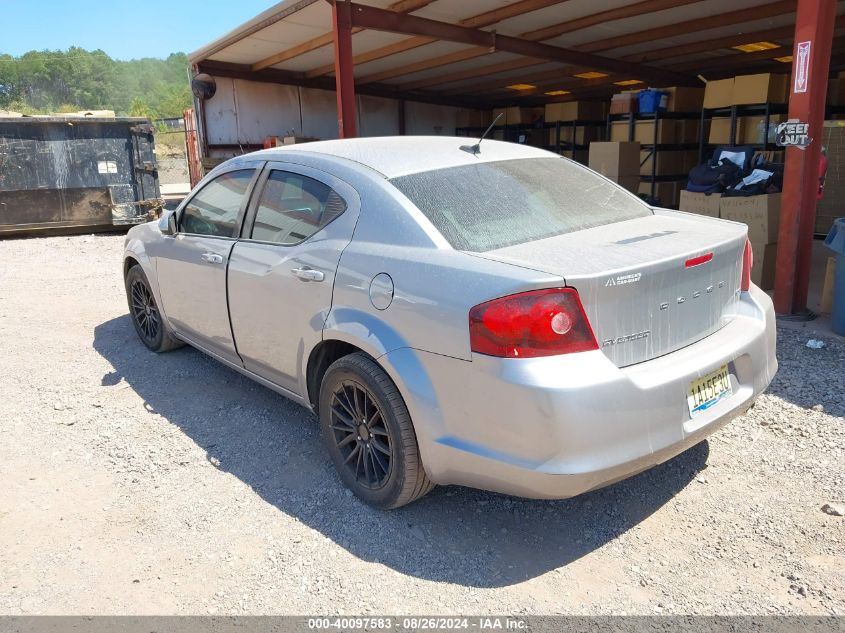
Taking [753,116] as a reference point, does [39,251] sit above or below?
below

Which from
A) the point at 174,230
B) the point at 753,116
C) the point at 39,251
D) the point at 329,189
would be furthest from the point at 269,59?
the point at 329,189

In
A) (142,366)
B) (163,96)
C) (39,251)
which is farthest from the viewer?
(163,96)

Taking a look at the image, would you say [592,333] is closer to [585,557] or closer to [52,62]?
[585,557]

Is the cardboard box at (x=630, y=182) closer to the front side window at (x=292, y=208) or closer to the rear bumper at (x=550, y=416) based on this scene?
the front side window at (x=292, y=208)

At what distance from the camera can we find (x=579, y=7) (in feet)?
28.2

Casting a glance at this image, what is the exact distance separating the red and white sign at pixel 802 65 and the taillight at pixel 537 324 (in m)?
4.28

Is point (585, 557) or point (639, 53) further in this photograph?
point (639, 53)

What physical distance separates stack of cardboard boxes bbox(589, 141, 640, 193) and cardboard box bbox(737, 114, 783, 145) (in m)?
1.47

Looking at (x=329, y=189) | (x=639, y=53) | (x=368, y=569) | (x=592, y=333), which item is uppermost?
(x=639, y=53)

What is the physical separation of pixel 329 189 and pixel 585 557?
2.05 meters

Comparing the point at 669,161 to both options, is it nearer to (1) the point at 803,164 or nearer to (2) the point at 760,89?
(2) the point at 760,89

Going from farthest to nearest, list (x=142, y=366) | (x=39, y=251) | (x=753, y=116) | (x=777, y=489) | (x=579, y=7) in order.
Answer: (x=39, y=251) < (x=753, y=116) < (x=579, y=7) < (x=142, y=366) < (x=777, y=489)

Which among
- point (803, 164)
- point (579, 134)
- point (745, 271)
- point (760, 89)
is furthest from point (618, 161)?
point (745, 271)

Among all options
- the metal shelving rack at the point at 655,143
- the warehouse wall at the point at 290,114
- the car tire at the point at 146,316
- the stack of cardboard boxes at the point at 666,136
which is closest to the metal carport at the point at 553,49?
the warehouse wall at the point at 290,114
